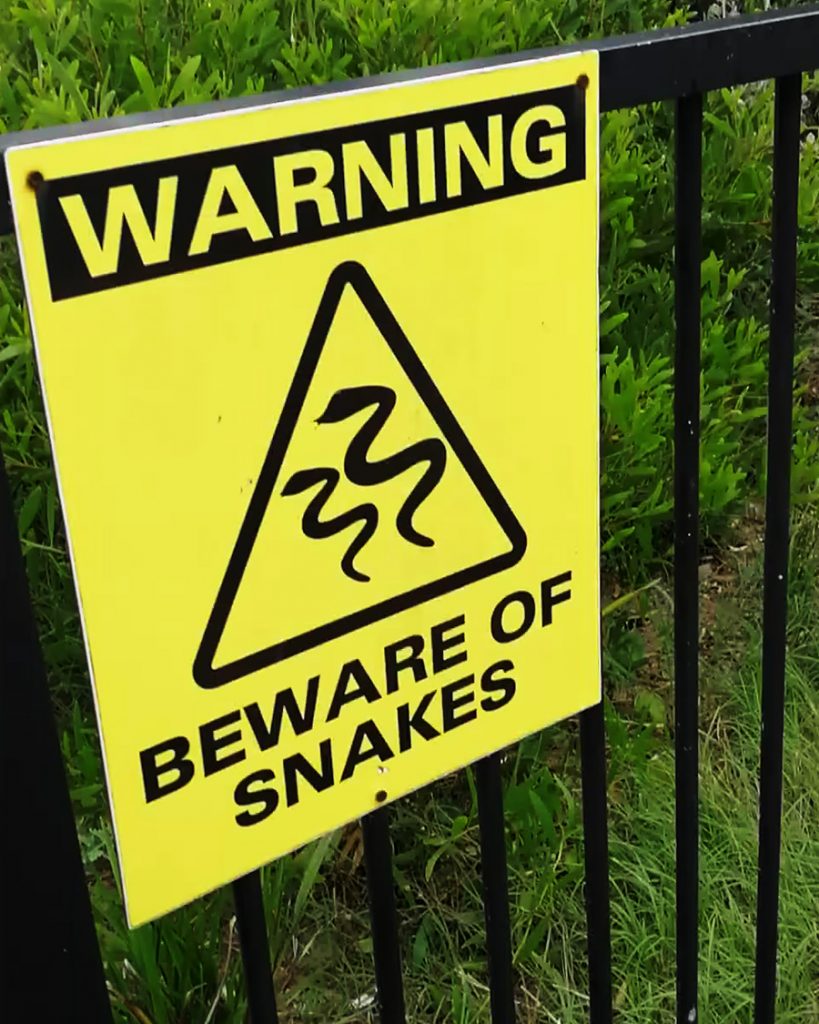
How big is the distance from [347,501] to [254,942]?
19.8 inches

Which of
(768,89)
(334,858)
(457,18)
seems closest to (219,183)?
(334,858)

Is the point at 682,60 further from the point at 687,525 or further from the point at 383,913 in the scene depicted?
the point at 383,913

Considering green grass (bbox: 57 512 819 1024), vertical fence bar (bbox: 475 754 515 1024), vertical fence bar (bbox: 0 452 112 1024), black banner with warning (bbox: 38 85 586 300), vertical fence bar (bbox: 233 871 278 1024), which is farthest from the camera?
green grass (bbox: 57 512 819 1024)

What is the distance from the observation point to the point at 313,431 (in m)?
1.24

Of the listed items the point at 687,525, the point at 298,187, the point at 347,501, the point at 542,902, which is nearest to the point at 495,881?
the point at 687,525

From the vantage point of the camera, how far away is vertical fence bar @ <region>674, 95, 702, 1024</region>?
1.50m

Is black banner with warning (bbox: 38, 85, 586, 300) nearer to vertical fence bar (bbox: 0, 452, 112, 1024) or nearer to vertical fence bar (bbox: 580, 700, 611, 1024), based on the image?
vertical fence bar (bbox: 0, 452, 112, 1024)

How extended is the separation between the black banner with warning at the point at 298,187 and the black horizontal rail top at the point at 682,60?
40mm

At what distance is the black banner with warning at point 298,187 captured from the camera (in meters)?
1.05

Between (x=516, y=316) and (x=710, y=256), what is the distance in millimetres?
1668

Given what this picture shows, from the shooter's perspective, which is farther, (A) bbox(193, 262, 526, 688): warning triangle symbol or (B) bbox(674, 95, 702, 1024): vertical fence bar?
(B) bbox(674, 95, 702, 1024): vertical fence bar

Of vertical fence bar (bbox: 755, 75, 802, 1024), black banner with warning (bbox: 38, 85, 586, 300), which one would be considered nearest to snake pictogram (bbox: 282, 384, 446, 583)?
black banner with warning (bbox: 38, 85, 586, 300)

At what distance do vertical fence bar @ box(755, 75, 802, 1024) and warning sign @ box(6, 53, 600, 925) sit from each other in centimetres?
34

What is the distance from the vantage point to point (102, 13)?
2.64 m
